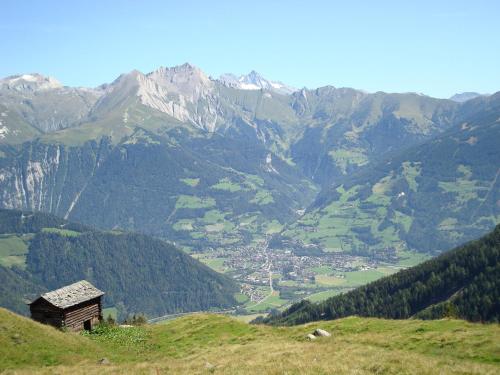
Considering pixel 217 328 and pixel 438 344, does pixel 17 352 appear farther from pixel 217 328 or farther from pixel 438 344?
pixel 438 344

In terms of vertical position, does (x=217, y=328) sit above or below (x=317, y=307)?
above

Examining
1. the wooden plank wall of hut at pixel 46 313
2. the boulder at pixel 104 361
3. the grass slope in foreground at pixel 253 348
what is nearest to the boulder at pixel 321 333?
the grass slope in foreground at pixel 253 348

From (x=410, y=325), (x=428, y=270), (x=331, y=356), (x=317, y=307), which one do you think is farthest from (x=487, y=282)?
(x=331, y=356)

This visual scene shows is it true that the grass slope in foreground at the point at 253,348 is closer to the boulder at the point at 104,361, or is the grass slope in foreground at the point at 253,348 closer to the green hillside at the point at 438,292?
the boulder at the point at 104,361

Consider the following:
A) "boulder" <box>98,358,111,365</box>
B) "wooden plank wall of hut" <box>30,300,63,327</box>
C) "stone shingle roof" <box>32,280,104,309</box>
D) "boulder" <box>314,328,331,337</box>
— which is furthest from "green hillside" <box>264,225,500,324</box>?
"boulder" <box>98,358,111,365</box>

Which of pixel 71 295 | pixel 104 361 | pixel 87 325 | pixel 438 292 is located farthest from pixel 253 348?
pixel 438 292

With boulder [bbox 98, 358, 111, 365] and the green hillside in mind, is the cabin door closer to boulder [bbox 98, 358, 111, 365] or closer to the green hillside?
boulder [bbox 98, 358, 111, 365]

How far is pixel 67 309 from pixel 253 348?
30.5 metres

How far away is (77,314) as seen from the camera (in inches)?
2825

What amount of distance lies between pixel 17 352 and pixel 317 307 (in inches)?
6074

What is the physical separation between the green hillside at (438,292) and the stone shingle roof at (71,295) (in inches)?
3478

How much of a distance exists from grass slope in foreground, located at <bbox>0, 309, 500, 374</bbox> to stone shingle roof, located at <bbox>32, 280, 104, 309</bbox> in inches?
284

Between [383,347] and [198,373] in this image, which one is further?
[383,347]

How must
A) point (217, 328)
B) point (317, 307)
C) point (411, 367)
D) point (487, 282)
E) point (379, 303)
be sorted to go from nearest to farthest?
point (411, 367)
point (217, 328)
point (487, 282)
point (379, 303)
point (317, 307)
